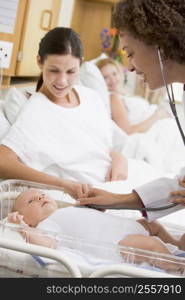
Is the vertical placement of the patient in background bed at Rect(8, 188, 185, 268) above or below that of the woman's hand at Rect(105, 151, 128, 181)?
below

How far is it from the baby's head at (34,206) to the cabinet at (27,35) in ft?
1.59

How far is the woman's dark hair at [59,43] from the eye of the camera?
1496 millimetres

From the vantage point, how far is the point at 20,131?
1.68 m

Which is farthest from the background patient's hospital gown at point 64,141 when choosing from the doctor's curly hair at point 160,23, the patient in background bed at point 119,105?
the patient in background bed at point 119,105

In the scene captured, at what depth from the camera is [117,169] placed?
1.84 m

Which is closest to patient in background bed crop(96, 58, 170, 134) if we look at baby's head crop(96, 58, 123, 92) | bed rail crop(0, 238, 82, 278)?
baby's head crop(96, 58, 123, 92)

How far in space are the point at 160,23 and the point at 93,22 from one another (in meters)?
1.90

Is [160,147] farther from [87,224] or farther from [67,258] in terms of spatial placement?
[67,258]

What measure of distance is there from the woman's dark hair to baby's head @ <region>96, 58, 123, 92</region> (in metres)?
1.19

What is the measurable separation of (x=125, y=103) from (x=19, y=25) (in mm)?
1377

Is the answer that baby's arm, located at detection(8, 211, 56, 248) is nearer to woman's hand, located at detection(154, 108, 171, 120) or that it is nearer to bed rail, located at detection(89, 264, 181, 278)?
bed rail, located at detection(89, 264, 181, 278)

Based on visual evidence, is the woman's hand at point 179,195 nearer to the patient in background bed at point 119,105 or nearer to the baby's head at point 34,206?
the baby's head at point 34,206

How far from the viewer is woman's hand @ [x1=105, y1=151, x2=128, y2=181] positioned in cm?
181

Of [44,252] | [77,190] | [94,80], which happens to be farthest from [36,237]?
[94,80]
